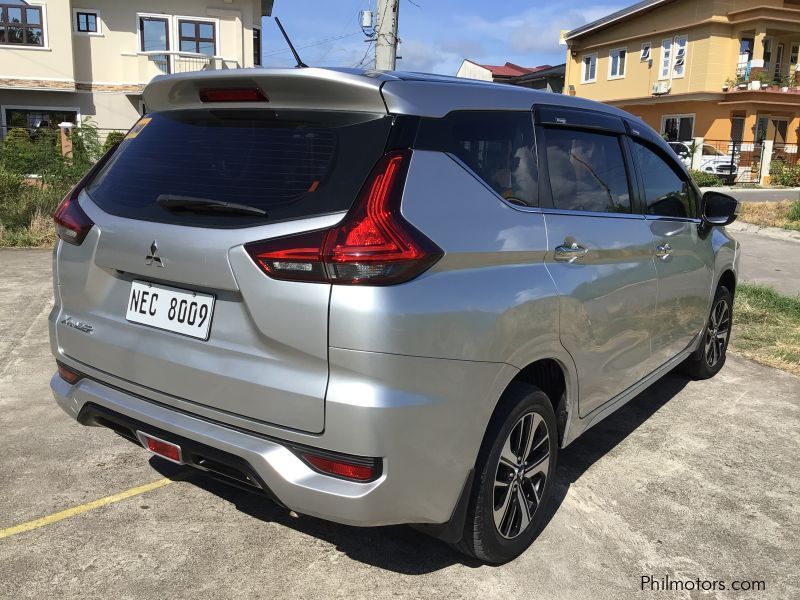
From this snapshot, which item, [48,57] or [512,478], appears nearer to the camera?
[512,478]

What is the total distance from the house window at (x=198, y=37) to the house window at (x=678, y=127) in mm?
21860

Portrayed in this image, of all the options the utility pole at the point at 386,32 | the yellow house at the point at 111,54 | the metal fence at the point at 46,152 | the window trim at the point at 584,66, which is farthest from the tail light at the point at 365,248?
the window trim at the point at 584,66

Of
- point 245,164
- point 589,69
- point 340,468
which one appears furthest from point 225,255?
point 589,69

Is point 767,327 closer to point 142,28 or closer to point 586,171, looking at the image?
point 586,171

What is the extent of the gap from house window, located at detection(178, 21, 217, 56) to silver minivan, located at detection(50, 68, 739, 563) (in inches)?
1051

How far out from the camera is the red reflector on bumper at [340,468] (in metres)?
2.22

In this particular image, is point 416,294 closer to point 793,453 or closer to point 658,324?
point 658,324

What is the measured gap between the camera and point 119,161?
117 inches

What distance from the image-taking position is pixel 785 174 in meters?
29.8

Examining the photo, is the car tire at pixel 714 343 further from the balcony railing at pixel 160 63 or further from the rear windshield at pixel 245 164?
the balcony railing at pixel 160 63

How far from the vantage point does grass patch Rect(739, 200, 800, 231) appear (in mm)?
15015

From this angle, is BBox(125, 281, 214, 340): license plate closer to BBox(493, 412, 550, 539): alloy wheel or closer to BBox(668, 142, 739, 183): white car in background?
BBox(493, 412, 550, 539): alloy wheel

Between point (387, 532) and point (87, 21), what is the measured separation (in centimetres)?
2892

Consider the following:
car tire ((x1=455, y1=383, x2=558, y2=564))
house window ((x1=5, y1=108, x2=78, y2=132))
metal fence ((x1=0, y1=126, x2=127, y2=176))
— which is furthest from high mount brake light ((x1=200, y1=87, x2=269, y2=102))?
house window ((x1=5, y1=108, x2=78, y2=132))
